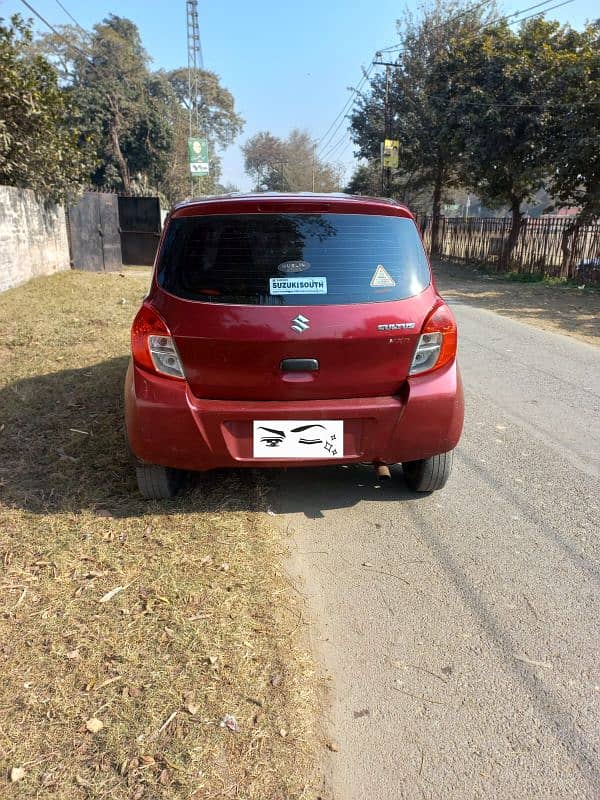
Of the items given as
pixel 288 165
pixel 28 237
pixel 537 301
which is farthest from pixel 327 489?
pixel 288 165

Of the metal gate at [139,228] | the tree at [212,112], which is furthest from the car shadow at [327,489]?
the tree at [212,112]

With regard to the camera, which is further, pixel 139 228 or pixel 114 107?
pixel 114 107

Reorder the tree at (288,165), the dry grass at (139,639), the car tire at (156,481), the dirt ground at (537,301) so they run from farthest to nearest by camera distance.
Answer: the tree at (288,165) → the dirt ground at (537,301) → the car tire at (156,481) → the dry grass at (139,639)

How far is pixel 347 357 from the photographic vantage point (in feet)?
9.81

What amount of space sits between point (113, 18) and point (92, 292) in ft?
147

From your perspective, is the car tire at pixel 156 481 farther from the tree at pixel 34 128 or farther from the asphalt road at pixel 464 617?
the tree at pixel 34 128

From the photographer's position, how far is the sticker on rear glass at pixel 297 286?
2969mm

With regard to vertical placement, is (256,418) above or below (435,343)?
below

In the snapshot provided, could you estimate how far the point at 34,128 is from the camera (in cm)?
1195

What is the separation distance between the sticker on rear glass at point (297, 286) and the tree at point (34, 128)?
9.82m

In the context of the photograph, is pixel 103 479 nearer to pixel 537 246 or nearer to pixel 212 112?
pixel 537 246

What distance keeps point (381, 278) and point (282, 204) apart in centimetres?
62

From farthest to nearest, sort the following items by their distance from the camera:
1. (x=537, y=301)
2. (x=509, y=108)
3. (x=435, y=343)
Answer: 1. (x=509, y=108)
2. (x=537, y=301)
3. (x=435, y=343)

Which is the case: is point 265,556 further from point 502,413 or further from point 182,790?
point 502,413
